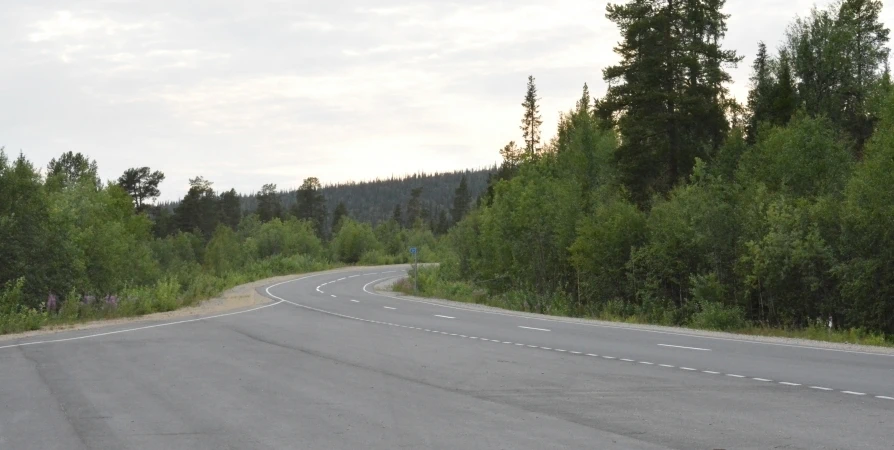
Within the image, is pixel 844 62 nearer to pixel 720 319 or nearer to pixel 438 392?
pixel 720 319

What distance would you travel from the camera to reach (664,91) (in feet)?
137

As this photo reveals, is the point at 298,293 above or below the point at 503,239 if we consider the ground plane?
below

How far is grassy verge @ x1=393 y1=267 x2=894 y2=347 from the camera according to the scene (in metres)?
22.8

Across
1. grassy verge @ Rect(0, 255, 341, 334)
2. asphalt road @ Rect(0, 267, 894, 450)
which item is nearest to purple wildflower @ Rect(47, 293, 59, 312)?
grassy verge @ Rect(0, 255, 341, 334)

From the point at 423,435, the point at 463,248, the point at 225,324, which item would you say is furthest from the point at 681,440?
the point at 463,248

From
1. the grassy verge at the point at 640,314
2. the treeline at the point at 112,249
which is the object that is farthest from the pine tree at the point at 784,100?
the treeline at the point at 112,249

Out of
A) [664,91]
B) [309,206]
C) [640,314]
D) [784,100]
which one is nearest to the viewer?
[640,314]

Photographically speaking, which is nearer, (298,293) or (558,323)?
(558,323)

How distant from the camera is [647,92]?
4162 centimetres

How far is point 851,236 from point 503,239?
71.0ft

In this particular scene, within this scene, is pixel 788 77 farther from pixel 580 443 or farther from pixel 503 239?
pixel 580 443

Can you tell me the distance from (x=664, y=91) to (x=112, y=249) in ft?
92.9

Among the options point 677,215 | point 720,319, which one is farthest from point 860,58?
point 720,319

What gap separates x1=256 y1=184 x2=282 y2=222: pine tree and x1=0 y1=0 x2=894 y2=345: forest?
333 feet
